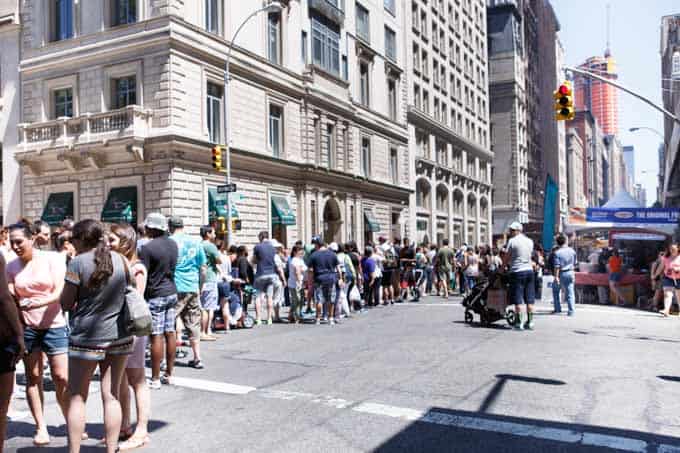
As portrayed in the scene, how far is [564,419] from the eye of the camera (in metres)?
5.98

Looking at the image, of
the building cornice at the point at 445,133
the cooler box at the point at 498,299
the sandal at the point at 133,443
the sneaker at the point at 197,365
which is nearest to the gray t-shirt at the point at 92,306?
the sandal at the point at 133,443

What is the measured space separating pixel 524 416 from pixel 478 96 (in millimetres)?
61770

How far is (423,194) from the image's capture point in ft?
163

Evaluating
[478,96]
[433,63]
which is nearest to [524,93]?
[478,96]

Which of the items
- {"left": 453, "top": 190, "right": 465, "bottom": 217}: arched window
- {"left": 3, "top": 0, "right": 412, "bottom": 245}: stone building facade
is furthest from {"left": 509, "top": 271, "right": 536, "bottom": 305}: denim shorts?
{"left": 453, "top": 190, "right": 465, "bottom": 217}: arched window

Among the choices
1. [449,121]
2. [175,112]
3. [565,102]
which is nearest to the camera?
[565,102]

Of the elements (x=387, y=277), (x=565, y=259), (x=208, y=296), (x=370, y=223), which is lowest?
(x=387, y=277)

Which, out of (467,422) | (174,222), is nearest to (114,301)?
(467,422)

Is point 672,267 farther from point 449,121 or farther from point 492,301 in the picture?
point 449,121

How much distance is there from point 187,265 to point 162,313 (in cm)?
151

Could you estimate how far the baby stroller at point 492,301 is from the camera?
516 inches

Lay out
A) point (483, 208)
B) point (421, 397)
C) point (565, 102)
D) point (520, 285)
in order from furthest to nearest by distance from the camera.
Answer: point (483, 208), point (565, 102), point (520, 285), point (421, 397)

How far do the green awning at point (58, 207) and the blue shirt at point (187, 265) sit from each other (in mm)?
18443

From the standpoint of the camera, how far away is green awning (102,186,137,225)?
2348cm
